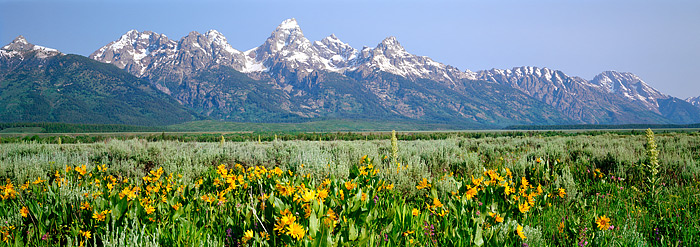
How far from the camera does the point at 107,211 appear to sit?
8.45ft

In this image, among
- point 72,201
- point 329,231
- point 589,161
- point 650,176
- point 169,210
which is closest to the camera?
point 329,231

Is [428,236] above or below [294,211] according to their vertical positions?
below

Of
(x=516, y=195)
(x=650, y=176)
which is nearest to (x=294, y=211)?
(x=516, y=195)

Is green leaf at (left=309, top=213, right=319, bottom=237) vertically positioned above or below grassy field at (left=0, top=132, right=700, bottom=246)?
above

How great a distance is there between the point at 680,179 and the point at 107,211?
8512mm

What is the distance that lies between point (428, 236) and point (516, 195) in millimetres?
1212

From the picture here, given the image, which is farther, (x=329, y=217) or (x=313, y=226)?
(x=329, y=217)

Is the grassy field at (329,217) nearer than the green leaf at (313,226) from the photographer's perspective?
No

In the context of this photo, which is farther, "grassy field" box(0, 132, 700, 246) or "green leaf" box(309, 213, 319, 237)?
"grassy field" box(0, 132, 700, 246)

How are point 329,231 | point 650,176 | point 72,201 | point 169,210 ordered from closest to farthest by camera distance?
1. point 329,231
2. point 169,210
3. point 72,201
4. point 650,176

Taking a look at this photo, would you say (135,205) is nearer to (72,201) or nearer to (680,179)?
(72,201)

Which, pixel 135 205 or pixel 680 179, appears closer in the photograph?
pixel 135 205

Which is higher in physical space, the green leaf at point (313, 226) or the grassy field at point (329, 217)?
the green leaf at point (313, 226)

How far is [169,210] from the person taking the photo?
2994mm
